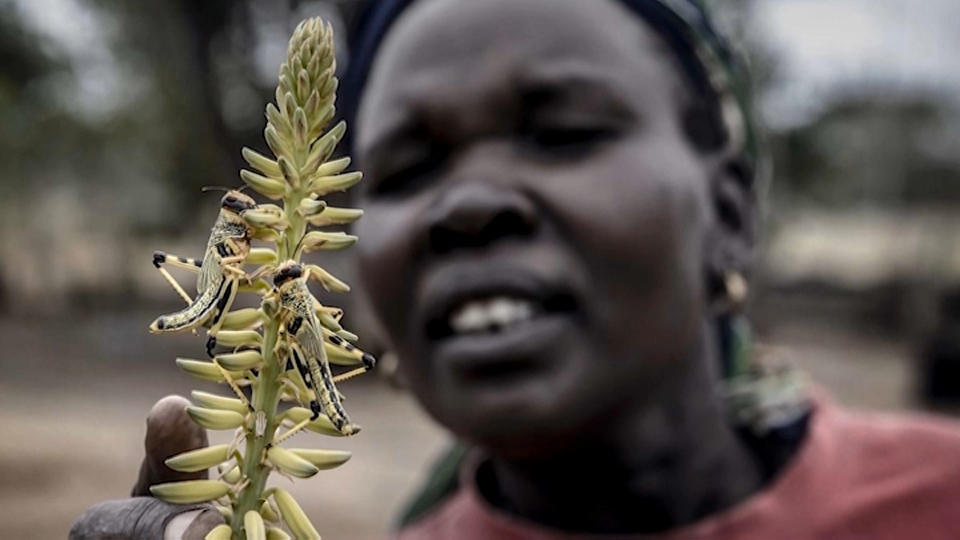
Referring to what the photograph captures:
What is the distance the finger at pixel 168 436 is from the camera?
0.39 m

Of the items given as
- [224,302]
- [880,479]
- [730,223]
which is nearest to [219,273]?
[224,302]

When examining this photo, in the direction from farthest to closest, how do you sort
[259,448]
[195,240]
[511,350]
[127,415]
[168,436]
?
[195,240]
[127,415]
[511,350]
[168,436]
[259,448]

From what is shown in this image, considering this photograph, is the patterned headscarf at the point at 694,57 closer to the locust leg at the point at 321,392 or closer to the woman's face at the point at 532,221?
the woman's face at the point at 532,221

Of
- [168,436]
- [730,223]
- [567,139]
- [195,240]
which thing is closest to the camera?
[168,436]

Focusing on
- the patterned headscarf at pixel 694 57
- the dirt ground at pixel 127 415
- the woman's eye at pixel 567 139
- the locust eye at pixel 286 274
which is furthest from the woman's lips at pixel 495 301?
the dirt ground at pixel 127 415

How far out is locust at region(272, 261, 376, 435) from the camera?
29cm

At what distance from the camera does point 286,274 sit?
0.30m

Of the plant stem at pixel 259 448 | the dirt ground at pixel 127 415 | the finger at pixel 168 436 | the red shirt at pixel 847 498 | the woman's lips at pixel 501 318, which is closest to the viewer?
the plant stem at pixel 259 448

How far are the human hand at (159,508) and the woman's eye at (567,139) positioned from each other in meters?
0.86

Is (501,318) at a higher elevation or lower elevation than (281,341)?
lower

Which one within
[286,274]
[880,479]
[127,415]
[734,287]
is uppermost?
[286,274]

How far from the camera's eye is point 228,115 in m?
8.66

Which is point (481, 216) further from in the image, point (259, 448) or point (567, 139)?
point (259, 448)

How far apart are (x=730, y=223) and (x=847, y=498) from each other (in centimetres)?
43
